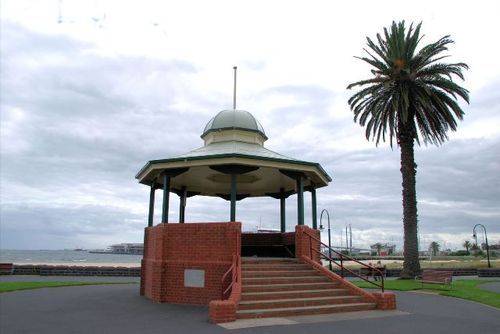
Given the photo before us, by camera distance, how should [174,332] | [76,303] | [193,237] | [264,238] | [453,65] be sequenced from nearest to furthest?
[174,332]
[76,303]
[193,237]
[264,238]
[453,65]

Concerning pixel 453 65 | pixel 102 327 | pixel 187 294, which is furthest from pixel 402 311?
pixel 453 65

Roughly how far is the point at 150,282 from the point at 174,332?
652cm

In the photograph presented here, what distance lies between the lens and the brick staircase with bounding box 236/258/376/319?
1107 centimetres

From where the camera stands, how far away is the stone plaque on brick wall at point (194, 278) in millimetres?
13492

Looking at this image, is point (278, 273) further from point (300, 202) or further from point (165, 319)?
point (165, 319)

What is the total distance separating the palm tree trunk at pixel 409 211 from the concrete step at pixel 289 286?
13.2 metres

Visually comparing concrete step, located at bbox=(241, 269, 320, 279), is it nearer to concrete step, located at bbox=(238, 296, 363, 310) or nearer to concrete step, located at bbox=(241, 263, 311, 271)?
concrete step, located at bbox=(241, 263, 311, 271)

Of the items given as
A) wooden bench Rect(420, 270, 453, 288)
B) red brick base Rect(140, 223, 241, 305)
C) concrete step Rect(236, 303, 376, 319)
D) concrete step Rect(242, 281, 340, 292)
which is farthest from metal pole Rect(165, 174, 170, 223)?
wooden bench Rect(420, 270, 453, 288)

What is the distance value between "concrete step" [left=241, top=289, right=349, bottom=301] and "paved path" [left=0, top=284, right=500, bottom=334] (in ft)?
4.28

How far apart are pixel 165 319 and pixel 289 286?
3861mm

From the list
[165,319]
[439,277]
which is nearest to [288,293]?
[165,319]

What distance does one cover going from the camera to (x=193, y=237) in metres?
14.0

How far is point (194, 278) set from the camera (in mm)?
13602

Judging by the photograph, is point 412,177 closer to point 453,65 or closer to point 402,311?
point 453,65
